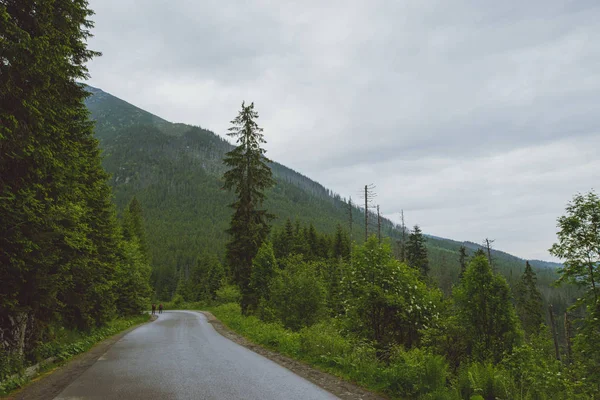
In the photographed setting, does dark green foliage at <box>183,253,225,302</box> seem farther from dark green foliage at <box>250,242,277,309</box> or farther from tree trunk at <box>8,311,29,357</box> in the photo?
tree trunk at <box>8,311,29,357</box>

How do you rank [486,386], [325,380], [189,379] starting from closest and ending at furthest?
[486,386] → [189,379] → [325,380]

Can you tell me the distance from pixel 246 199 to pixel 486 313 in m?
18.0

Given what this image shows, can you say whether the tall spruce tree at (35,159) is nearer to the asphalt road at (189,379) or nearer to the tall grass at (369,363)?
the asphalt road at (189,379)

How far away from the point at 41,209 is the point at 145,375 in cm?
456

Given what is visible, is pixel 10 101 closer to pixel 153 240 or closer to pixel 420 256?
pixel 420 256

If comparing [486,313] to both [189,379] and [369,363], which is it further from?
[189,379]

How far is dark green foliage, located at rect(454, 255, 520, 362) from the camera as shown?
33.3 feet

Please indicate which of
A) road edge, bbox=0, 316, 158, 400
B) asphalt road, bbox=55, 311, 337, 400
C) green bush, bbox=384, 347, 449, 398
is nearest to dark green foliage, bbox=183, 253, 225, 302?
road edge, bbox=0, 316, 158, 400

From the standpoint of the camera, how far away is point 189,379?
26.9 ft

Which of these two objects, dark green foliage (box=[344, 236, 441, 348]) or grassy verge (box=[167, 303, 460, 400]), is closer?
grassy verge (box=[167, 303, 460, 400])

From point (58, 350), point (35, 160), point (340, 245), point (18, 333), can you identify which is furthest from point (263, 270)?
point (340, 245)

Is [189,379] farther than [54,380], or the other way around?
[54,380]

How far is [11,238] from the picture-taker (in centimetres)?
796

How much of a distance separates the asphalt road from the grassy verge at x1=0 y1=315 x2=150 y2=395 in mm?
1120
